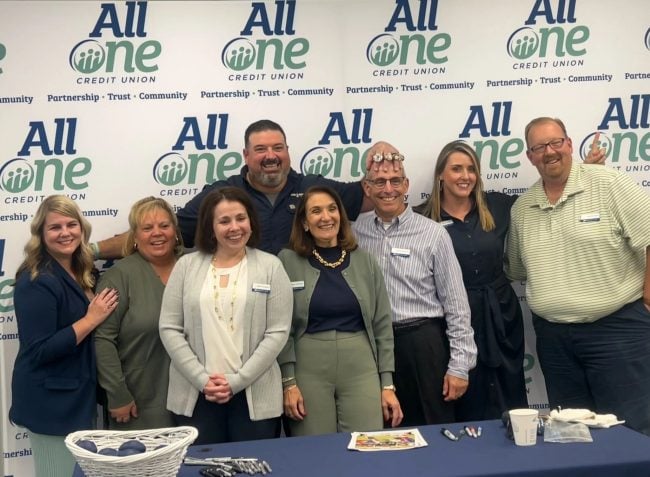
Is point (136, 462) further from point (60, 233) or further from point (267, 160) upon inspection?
point (267, 160)

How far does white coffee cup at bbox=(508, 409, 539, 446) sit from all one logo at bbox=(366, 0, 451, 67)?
2205mm

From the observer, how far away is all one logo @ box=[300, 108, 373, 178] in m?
3.71

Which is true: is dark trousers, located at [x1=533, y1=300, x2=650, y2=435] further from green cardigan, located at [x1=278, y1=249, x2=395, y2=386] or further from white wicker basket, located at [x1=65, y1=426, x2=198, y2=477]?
white wicker basket, located at [x1=65, y1=426, x2=198, y2=477]

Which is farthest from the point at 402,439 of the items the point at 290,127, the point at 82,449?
the point at 290,127

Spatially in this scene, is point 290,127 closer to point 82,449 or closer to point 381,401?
point 381,401

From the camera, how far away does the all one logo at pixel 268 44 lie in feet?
11.9

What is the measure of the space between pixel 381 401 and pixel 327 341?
1.14ft

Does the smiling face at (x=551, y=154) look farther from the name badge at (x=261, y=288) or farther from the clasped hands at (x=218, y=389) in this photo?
the clasped hands at (x=218, y=389)

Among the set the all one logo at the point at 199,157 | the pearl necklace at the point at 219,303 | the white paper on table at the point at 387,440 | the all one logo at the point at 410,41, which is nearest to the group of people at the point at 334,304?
the pearl necklace at the point at 219,303

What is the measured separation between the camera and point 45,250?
2.98 metres

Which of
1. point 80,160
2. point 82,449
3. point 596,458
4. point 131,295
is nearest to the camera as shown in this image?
point 82,449

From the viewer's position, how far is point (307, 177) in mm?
3436

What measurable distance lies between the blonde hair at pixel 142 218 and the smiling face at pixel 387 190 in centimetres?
92

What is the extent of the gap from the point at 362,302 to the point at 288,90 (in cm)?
141
